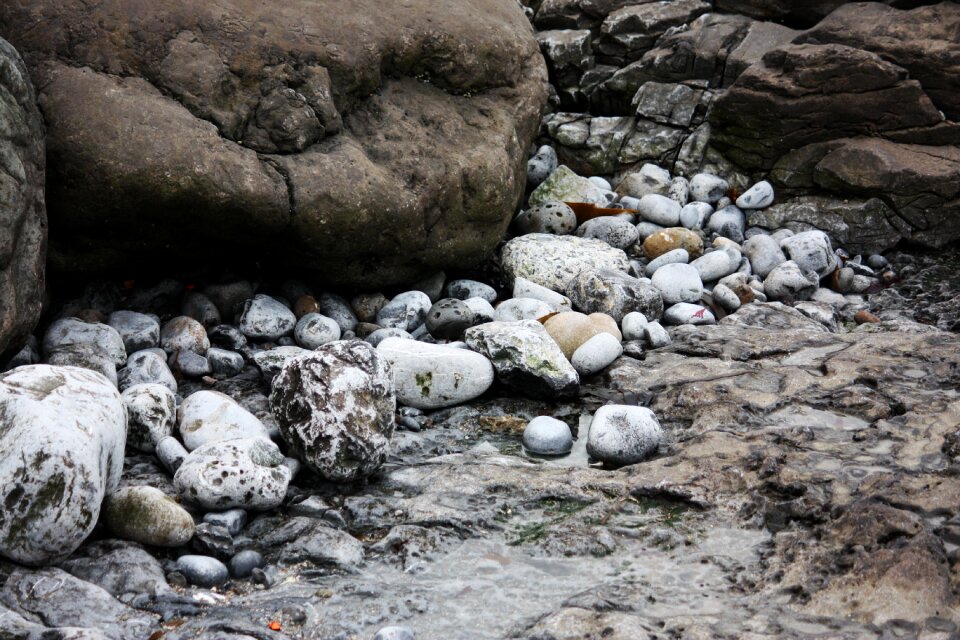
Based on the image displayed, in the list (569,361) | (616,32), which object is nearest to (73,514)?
(569,361)

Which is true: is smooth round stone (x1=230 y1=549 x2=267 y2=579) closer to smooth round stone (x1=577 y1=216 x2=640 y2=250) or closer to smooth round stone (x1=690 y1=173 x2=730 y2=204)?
smooth round stone (x1=577 y1=216 x2=640 y2=250)

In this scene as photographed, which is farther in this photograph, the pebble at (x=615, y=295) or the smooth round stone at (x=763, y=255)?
the smooth round stone at (x=763, y=255)

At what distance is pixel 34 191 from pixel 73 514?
1.99m

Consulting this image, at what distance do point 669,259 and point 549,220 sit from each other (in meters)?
1.08

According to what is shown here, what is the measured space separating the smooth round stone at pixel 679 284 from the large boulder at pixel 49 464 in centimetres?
426

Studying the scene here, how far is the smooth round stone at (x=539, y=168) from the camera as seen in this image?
8.57 m

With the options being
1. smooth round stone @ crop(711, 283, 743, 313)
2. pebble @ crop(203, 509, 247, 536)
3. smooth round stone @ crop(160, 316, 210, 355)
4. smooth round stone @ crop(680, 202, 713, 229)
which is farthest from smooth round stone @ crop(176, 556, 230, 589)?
smooth round stone @ crop(680, 202, 713, 229)

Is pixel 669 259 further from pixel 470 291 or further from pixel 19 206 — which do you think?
pixel 19 206

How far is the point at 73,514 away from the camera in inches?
136

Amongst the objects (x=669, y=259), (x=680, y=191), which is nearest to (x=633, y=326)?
(x=669, y=259)

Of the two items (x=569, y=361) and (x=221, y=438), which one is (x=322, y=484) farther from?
(x=569, y=361)

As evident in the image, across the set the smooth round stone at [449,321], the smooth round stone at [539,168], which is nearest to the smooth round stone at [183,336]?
the smooth round stone at [449,321]

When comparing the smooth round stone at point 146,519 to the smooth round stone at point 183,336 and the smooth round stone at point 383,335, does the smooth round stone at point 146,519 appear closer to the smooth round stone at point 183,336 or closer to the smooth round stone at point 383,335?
the smooth round stone at point 183,336

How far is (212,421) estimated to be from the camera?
457 cm
